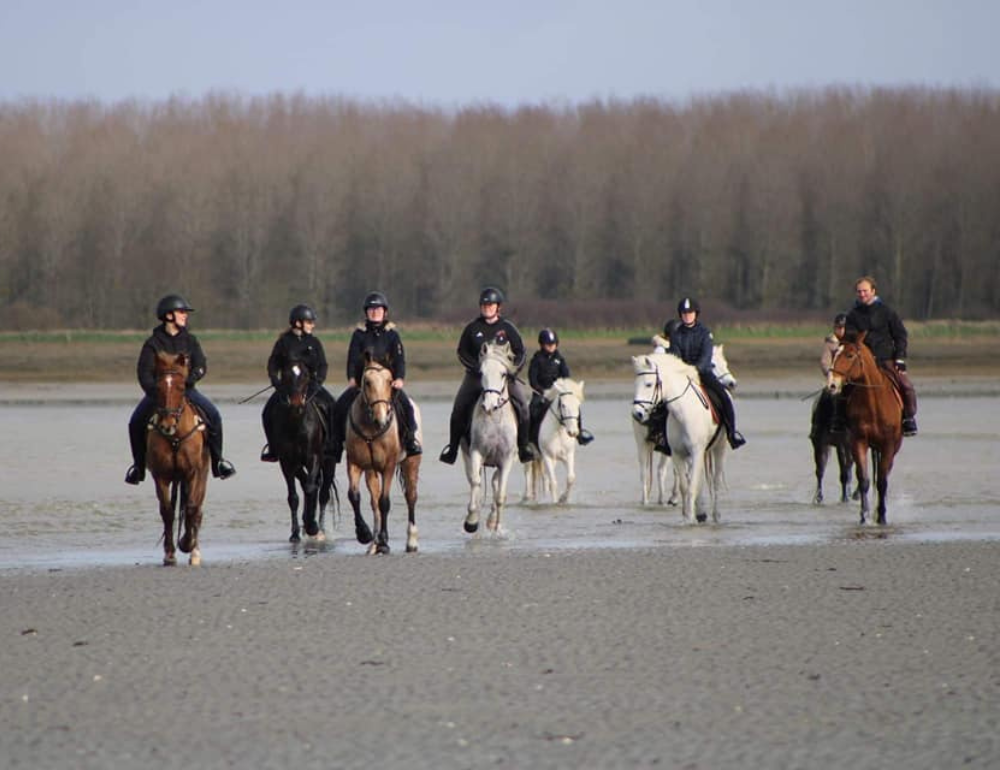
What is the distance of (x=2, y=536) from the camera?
693 inches

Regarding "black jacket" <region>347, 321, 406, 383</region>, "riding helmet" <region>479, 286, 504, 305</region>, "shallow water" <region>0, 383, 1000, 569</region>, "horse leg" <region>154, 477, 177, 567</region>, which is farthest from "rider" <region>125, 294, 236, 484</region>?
"riding helmet" <region>479, 286, 504, 305</region>

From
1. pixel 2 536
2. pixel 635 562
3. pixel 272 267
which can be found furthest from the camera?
pixel 272 267

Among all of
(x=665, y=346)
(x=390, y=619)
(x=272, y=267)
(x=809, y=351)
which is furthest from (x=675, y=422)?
(x=272, y=267)

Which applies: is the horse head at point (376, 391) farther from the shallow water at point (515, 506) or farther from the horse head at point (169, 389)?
the horse head at point (169, 389)

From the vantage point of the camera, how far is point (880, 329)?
61.5 feet

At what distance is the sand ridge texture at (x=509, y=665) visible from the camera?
790cm

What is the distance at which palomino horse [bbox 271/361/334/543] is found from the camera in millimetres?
17328

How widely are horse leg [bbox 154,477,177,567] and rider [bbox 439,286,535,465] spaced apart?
10.0ft

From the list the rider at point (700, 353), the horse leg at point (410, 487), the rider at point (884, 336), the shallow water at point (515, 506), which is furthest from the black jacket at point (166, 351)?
the rider at point (884, 336)

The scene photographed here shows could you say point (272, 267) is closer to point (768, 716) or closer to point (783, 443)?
point (783, 443)

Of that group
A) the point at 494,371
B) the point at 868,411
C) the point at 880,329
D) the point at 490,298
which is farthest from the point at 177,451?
the point at 880,329

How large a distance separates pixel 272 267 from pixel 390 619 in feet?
298

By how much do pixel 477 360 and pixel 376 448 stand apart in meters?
Result: 1.89

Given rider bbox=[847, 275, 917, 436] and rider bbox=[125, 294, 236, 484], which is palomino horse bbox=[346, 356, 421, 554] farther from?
rider bbox=[847, 275, 917, 436]
